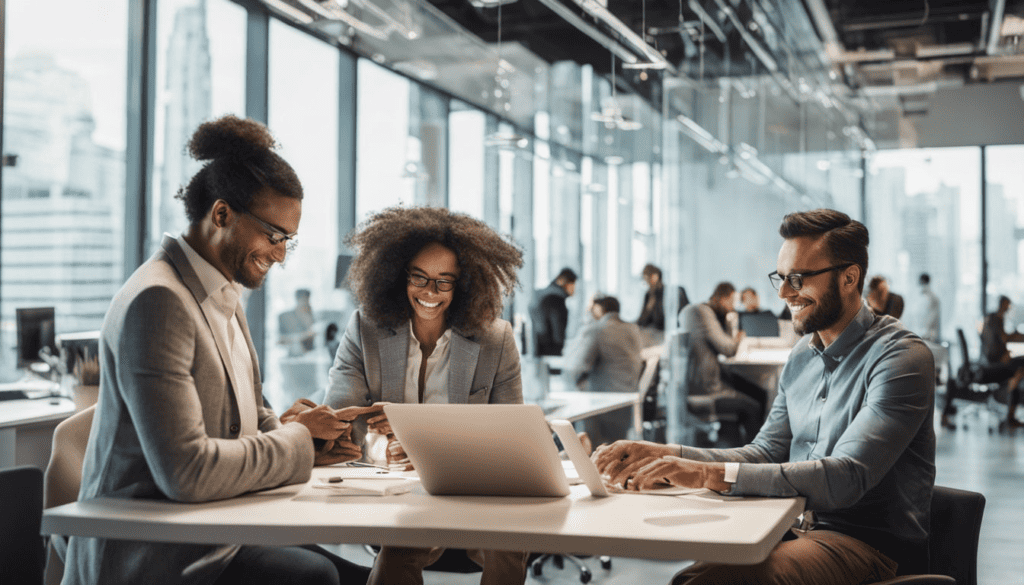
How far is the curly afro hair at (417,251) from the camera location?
115 inches

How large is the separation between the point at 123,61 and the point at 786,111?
5.63m

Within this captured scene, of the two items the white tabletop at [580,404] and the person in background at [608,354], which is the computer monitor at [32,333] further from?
the person in background at [608,354]

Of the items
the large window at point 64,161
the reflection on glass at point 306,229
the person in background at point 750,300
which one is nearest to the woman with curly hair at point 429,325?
the large window at point 64,161

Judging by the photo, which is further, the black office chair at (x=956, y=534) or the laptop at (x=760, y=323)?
the laptop at (x=760, y=323)

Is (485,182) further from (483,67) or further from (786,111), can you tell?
(786,111)

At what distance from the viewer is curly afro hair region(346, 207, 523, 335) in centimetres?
291

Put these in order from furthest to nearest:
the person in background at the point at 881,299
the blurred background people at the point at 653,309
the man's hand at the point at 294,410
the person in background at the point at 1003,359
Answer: the person in background at the point at 1003,359 → the person in background at the point at 881,299 → the blurred background people at the point at 653,309 → the man's hand at the point at 294,410

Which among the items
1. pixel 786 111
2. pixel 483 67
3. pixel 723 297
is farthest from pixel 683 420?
pixel 483 67

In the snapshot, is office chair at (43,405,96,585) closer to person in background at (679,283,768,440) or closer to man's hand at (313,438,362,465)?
man's hand at (313,438,362,465)

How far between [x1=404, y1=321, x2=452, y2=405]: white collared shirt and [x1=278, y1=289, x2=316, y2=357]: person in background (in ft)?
16.9

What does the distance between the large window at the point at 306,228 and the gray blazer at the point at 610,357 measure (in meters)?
2.45

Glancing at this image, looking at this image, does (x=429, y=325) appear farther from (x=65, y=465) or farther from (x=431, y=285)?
A: (x=65, y=465)

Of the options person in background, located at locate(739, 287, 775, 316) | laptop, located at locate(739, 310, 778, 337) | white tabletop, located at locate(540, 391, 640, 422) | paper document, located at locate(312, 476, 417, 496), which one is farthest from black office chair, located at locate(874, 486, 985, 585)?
laptop, located at locate(739, 310, 778, 337)

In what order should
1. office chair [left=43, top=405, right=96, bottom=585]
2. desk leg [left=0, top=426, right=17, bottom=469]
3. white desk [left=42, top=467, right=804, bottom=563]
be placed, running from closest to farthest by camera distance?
1. white desk [left=42, top=467, right=804, bottom=563]
2. office chair [left=43, top=405, right=96, bottom=585]
3. desk leg [left=0, top=426, right=17, bottom=469]
